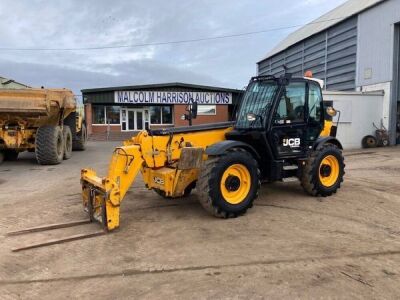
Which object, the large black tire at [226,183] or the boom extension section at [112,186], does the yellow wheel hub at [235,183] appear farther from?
the boom extension section at [112,186]

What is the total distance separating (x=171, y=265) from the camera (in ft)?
16.1

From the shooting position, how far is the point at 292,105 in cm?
781

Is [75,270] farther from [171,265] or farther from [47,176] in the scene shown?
[47,176]

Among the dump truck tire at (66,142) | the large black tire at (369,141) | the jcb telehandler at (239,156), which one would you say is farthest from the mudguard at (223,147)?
the large black tire at (369,141)

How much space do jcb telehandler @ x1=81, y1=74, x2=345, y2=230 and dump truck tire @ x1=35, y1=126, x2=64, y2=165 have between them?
7694mm

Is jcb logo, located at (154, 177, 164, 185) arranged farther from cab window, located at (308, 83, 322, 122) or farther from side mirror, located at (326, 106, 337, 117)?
side mirror, located at (326, 106, 337, 117)

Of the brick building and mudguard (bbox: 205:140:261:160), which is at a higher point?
the brick building

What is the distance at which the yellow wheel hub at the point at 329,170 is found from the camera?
27.2 ft

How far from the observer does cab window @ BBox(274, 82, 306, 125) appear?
24.9 ft

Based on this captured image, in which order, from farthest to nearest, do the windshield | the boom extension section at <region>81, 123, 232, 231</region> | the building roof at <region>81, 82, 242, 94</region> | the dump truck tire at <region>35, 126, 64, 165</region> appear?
1. the building roof at <region>81, 82, 242, 94</region>
2. the dump truck tire at <region>35, 126, 64, 165</region>
3. the windshield
4. the boom extension section at <region>81, 123, 232, 231</region>

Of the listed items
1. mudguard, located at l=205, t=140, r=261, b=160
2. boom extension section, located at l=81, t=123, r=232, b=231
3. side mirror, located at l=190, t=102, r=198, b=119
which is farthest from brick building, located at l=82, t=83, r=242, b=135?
boom extension section, located at l=81, t=123, r=232, b=231

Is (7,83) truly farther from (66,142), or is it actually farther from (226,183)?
(226,183)

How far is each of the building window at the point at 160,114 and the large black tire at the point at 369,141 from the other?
18.0m

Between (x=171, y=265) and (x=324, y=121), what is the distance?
16.5ft
